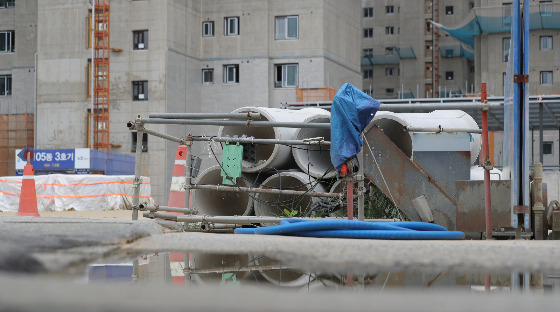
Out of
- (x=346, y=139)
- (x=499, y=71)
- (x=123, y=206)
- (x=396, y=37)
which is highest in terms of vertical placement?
(x=396, y=37)

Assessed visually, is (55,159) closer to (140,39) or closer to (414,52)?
(140,39)

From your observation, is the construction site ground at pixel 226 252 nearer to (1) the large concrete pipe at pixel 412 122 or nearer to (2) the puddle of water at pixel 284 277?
(2) the puddle of water at pixel 284 277

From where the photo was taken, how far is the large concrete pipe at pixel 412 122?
1300 centimetres

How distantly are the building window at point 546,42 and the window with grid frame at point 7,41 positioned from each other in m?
37.5

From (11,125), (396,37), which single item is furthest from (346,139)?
(396,37)

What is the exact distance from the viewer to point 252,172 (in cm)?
1351

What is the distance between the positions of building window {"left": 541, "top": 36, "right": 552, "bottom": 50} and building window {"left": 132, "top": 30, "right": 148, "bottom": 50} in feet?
93.4

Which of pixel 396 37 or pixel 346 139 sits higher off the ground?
pixel 396 37

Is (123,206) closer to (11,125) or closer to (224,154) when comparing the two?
A: (224,154)

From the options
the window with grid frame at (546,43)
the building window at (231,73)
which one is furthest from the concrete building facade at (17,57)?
the window with grid frame at (546,43)

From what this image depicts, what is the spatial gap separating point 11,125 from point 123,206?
94.3ft

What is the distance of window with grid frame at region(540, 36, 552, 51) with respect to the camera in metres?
59.1

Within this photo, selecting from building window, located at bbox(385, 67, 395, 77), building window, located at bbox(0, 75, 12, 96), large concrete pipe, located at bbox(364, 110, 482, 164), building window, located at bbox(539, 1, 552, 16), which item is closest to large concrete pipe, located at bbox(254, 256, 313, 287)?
large concrete pipe, located at bbox(364, 110, 482, 164)

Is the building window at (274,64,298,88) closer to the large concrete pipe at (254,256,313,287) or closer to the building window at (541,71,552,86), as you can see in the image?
the building window at (541,71,552,86)
